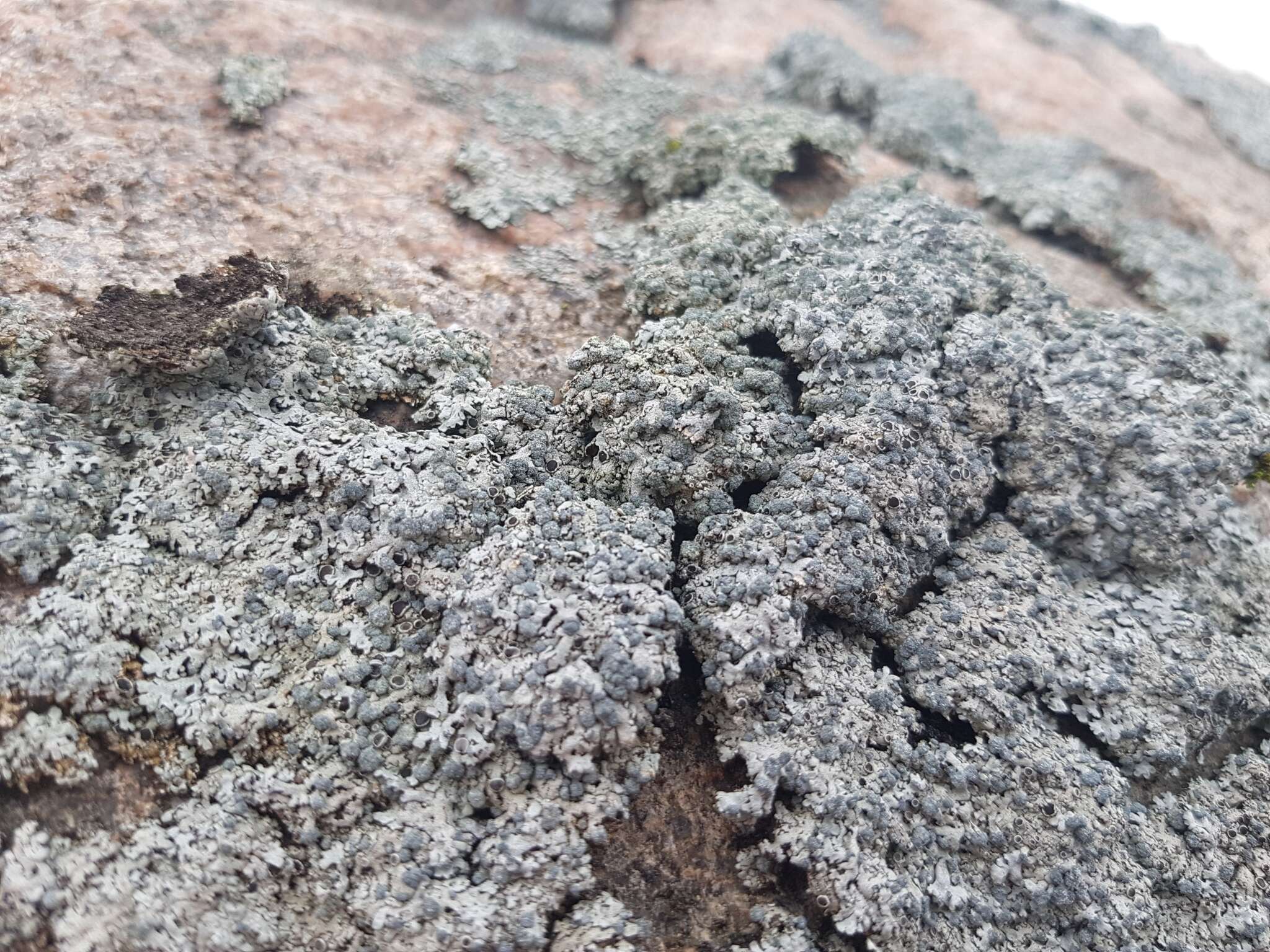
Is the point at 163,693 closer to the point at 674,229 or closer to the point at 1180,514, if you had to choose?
the point at 674,229

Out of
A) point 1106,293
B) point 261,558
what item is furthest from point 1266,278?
point 261,558

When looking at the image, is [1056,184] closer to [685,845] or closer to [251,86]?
[251,86]

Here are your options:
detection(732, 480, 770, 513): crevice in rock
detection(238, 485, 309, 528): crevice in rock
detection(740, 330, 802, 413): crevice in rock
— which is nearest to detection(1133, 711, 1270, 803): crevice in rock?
detection(732, 480, 770, 513): crevice in rock

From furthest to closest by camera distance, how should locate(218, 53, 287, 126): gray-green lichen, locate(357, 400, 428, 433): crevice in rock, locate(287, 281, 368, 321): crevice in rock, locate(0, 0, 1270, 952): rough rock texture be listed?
1. locate(218, 53, 287, 126): gray-green lichen
2. locate(287, 281, 368, 321): crevice in rock
3. locate(357, 400, 428, 433): crevice in rock
4. locate(0, 0, 1270, 952): rough rock texture

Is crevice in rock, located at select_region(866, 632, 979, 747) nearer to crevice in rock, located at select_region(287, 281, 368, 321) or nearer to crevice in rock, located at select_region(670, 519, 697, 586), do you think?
crevice in rock, located at select_region(670, 519, 697, 586)

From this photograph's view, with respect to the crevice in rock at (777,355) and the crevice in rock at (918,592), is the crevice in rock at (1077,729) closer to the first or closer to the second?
the crevice in rock at (918,592)

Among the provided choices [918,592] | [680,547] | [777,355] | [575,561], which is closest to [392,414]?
[575,561]
